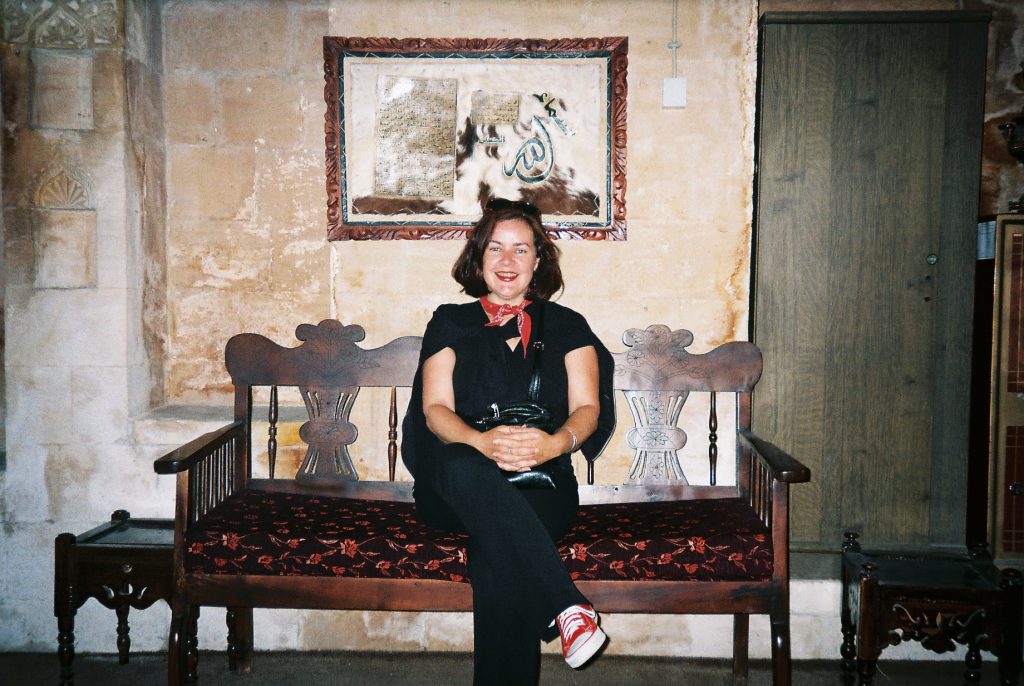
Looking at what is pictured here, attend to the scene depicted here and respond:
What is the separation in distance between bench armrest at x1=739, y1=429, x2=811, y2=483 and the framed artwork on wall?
0.99 metres

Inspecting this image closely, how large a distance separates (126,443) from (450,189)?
166cm

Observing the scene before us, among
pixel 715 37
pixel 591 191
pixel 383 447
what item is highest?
pixel 715 37

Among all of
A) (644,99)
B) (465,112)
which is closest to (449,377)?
(465,112)

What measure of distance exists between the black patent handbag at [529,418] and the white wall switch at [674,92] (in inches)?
47.2

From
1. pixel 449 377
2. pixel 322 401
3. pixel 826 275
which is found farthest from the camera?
pixel 826 275

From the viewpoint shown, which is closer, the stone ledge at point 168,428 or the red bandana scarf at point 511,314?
the red bandana scarf at point 511,314

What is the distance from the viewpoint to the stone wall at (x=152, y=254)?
2793 millimetres

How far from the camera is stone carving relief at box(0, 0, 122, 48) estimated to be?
109 inches

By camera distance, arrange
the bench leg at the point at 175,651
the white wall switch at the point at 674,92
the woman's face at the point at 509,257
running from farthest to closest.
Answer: the white wall switch at the point at 674,92, the woman's face at the point at 509,257, the bench leg at the point at 175,651

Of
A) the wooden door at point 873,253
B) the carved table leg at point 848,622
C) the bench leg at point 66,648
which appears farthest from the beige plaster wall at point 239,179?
the carved table leg at point 848,622

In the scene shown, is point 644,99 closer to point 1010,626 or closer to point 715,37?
point 715,37

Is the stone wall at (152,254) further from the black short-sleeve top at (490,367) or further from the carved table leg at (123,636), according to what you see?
the black short-sleeve top at (490,367)

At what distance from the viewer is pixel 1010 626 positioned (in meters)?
2.29

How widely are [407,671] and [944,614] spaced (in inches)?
74.7
